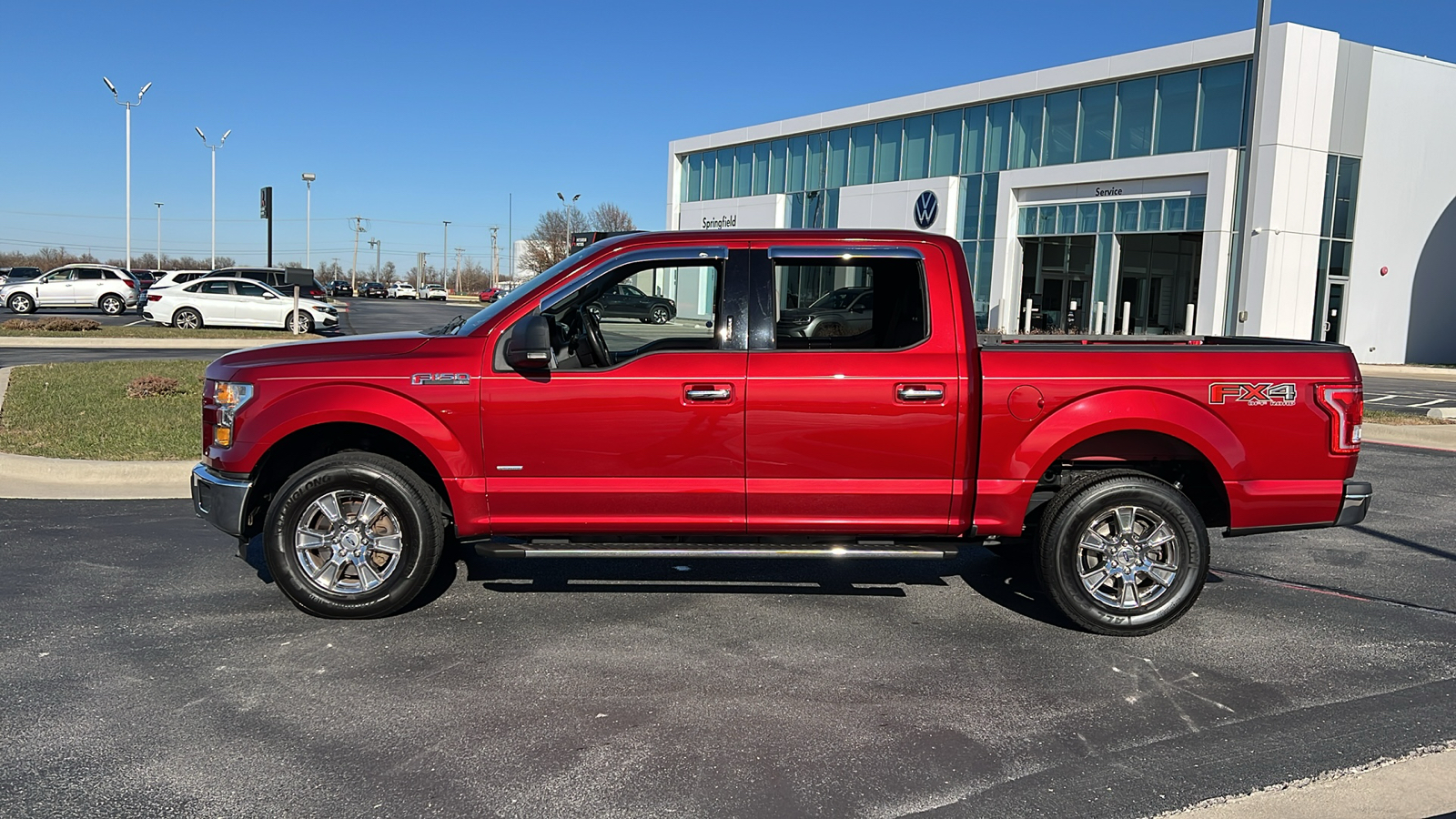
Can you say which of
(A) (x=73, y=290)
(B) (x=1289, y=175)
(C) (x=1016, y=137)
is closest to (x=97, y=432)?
(B) (x=1289, y=175)

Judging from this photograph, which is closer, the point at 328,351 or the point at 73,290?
the point at 328,351

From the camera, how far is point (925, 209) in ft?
129

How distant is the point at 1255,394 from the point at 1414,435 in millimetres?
9708

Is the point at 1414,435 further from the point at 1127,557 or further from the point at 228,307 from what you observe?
the point at 228,307

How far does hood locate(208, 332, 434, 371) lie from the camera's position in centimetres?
538

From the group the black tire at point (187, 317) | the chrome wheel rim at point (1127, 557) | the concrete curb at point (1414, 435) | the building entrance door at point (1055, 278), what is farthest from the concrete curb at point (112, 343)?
the building entrance door at point (1055, 278)

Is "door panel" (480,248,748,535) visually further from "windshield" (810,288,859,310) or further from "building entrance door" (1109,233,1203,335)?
"building entrance door" (1109,233,1203,335)

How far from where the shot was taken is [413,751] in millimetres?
3902

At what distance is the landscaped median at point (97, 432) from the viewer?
8.65 metres

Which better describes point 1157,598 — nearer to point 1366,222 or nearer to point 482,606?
point 482,606

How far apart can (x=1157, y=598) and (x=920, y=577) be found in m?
1.50

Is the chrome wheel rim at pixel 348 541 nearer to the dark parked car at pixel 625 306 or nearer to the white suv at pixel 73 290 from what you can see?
the dark parked car at pixel 625 306

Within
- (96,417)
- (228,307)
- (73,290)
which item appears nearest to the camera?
(96,417)

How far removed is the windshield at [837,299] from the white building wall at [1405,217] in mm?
31326
